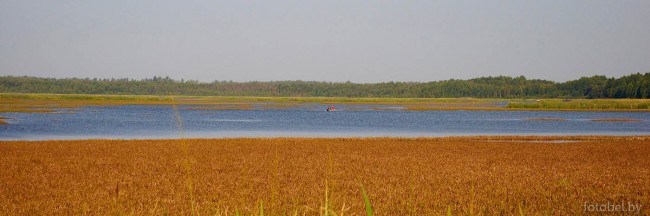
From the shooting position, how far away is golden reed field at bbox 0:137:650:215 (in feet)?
43.7

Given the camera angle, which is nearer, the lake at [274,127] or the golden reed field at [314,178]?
the golden reed field at [314,178]

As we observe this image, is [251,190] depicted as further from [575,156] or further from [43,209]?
[575,156]

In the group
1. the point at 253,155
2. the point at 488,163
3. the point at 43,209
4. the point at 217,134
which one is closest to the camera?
the point at 43,209

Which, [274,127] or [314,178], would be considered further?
[274,127]

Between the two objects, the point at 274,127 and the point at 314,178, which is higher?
the point at 314,178

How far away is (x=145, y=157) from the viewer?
23531mm

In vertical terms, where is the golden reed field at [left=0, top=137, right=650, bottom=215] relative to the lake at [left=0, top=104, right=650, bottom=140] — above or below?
above

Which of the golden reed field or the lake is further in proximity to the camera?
the lake

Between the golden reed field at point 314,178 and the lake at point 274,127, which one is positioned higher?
the golden reed field at point 314,178

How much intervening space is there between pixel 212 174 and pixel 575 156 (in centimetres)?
1402

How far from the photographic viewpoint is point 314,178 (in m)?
17.9

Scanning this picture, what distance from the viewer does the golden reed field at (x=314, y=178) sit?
13.3m

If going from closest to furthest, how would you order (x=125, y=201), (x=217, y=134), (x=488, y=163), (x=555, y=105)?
(x=125, y=201) → (x=488, y=163) → (x=217, y=134) → (x=555, y=105)

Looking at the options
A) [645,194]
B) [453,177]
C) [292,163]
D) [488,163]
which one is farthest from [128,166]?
[645,194]
